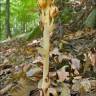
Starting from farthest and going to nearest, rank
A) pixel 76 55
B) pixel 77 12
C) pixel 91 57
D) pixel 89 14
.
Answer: pixel 77 12, pixel 89 14, pixel 76 55, pixel 91 57

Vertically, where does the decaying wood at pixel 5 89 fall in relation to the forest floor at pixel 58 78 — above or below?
below

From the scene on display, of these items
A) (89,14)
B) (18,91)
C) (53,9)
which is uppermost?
(53,9)

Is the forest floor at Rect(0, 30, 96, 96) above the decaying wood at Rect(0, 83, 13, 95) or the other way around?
above

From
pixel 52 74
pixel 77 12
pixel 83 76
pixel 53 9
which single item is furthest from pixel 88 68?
pixel 77 12

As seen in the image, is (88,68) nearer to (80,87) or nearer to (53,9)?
(80,87)

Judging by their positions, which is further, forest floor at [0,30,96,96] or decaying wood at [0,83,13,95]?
decaying wood at [0,83,13,95]

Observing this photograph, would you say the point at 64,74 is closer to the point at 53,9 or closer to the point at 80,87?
the point at 80,87

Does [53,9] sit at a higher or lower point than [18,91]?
higher

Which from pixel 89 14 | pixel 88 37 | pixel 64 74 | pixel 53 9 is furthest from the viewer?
pixel 89 14

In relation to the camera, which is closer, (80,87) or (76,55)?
(80,87)

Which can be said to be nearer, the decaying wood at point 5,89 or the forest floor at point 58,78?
the forest floor at point 58,78

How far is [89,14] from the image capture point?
473 centimetres

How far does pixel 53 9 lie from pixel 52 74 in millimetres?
1372

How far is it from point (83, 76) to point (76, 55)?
50 cm
